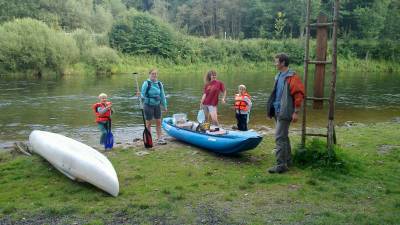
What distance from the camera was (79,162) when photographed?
22.7 ft

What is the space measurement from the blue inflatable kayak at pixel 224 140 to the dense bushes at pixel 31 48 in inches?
1215

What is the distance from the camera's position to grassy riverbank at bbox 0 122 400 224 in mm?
5238

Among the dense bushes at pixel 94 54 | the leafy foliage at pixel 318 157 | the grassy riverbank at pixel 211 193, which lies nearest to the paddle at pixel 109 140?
the grassy riverbank at pixel 211 193

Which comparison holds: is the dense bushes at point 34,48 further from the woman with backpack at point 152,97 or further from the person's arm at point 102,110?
the person's arm at point 102,110

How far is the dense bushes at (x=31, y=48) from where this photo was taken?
3669cm

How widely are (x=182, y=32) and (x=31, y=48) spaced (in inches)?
1023

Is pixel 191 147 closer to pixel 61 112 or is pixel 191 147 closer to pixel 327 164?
pixel 327 164

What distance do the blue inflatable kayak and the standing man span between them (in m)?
0.92

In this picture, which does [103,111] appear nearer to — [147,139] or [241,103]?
[147,139]

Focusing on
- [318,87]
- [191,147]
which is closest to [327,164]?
[318,87]

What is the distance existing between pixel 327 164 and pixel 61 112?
1332 cm

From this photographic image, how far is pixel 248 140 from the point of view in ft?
26.0

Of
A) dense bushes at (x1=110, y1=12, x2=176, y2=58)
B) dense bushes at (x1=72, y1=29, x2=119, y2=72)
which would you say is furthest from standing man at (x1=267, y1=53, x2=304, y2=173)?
dense bushes at (x1=110, y1=12, x2=176, y2=58)

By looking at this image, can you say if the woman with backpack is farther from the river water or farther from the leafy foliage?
the leafy foliage
